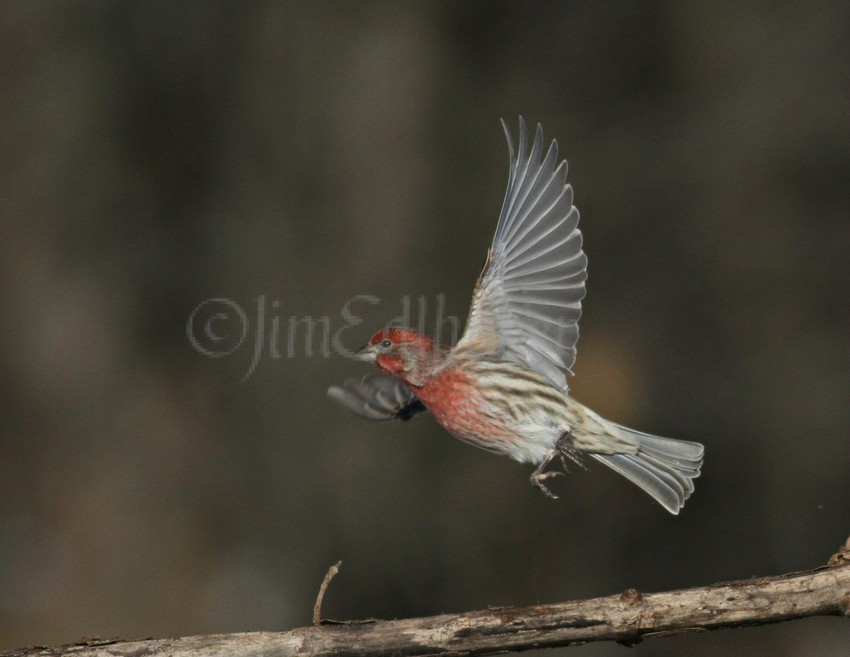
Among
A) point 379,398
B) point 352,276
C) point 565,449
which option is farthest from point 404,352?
point 352,276

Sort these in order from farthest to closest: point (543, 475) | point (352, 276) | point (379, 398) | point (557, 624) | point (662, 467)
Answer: point (352, 276), point (379, 398), point (662, 467), point (543, 475), point (557, 624)

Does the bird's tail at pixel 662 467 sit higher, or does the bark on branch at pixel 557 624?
the bird's tail at pixel 662 467

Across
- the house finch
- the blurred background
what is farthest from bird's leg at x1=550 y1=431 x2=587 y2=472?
the blurred background

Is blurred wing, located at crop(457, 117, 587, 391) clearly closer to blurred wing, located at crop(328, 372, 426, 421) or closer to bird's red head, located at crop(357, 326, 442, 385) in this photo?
bird's red head, located at crop(357, 326, 442, 385)

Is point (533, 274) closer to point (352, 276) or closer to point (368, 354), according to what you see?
point (368, 354)

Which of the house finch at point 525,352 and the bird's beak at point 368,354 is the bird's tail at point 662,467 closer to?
the house finch at point 525,352

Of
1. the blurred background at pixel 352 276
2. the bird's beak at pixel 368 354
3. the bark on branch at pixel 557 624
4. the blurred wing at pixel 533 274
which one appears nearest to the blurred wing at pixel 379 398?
the bird's beak at pixel 368 354

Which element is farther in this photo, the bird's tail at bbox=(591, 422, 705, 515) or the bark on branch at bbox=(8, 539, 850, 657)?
the bird's tail at bbox=(591, 422, 705, 515)
